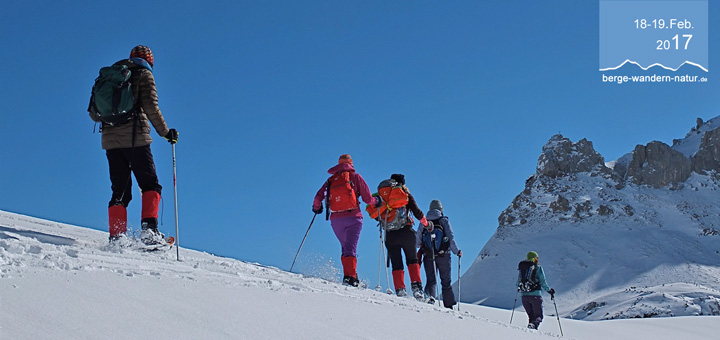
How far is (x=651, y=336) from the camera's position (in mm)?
12398

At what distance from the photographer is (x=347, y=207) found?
24.0 feet

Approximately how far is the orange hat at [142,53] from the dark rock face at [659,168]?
11986cm

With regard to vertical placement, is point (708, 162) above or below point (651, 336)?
above

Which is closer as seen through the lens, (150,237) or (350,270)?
(150,237)

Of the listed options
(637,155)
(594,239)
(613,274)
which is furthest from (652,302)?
(637,155)

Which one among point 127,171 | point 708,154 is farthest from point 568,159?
point 127,171

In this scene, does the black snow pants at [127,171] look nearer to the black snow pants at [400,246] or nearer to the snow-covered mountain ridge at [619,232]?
the black snow pants at [400,246]

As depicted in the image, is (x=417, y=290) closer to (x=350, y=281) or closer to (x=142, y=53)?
(x=350, y=281)

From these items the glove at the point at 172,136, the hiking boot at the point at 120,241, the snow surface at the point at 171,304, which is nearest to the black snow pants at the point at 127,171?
the glove at the point at 172,136

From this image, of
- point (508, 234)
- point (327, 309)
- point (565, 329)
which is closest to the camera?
point (327, 309)

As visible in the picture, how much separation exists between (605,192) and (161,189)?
117 metres

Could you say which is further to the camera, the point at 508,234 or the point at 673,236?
the point at 508,234

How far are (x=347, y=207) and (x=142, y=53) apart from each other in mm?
2716

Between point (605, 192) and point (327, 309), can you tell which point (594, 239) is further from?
point (327, 309)
